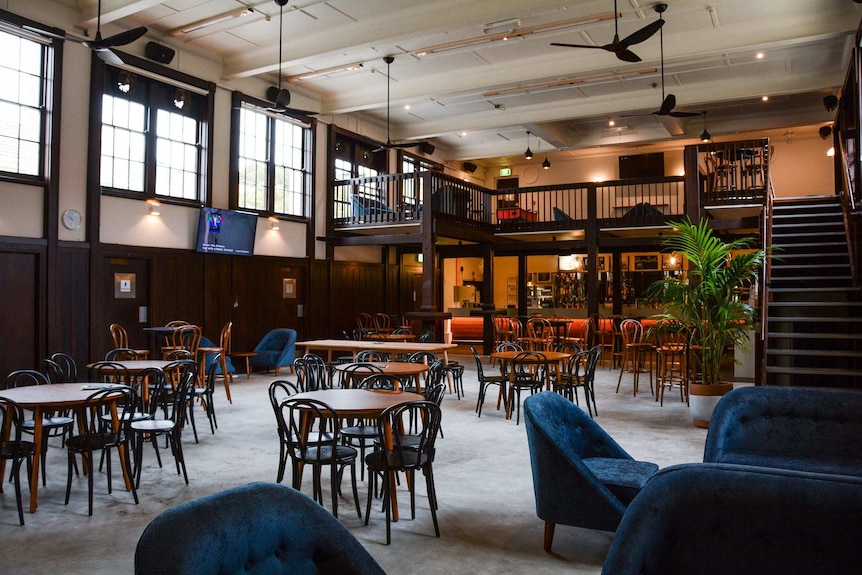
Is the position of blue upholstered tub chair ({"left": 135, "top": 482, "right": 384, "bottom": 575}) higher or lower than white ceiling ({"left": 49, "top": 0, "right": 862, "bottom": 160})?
lower

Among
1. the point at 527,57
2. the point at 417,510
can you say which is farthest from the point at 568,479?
the point at 527,57

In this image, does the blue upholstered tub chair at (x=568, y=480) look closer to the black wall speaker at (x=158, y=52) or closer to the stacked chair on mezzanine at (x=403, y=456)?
the stacked chair on mezzanine at (x=403, y=456)

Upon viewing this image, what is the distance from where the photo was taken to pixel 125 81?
31.2 ft

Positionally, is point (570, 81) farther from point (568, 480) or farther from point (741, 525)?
point (741, 525)

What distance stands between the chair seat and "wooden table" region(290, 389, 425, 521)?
1.23m

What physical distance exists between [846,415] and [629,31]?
8197 mm

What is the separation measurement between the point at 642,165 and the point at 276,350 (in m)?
11.8

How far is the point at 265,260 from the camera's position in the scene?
39.1ft

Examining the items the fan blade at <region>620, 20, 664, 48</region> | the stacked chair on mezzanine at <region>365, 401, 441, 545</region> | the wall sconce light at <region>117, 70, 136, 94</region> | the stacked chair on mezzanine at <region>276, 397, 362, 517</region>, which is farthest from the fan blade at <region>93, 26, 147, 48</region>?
the fan blade at <region>620, 20, 664, 48</region>

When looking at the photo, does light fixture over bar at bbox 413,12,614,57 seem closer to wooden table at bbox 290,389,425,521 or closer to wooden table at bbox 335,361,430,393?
wooden table at bbox 335,361,430,393

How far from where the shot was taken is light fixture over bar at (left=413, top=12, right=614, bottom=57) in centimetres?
956

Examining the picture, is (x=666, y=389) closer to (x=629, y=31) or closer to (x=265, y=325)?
(x=629, y=31)

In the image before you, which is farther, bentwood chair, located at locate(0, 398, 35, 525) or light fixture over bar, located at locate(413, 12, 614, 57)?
light fixture over bar, located at locate(413, 12, 614, 57)

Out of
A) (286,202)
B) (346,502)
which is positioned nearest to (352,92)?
(286,202)
